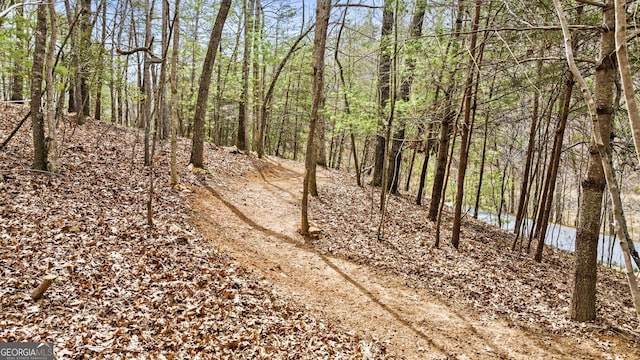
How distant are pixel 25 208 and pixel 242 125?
11.0 m

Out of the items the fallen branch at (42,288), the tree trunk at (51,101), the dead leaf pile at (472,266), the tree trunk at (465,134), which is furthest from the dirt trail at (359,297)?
the tree trunk at (51,101)

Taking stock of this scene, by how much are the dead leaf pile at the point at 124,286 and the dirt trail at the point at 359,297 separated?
1.68ft

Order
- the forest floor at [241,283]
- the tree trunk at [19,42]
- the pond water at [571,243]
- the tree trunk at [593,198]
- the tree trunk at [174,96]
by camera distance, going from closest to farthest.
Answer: the forest floor at [241,283] → the tree trunk at [593,198] → the tree trunk at [19,42] → the tree trunk at [174,96] → the pond water at [571,243]

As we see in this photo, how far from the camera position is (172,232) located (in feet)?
23.1

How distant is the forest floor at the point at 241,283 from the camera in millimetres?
4465

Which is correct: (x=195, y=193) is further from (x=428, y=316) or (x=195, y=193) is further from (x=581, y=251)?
(x=581, y=251)

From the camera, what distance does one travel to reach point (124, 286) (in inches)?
199

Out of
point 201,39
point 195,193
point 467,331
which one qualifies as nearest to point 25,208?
point 195,193

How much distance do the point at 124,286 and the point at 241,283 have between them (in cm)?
179

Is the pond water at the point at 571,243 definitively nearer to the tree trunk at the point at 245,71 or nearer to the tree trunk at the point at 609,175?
the tree trunk at the point at 245,71

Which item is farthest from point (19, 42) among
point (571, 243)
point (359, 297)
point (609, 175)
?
point (571, 243)

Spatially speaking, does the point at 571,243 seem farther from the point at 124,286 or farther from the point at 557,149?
the point at 124,286

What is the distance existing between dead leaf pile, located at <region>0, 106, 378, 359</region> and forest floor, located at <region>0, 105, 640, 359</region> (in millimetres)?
23

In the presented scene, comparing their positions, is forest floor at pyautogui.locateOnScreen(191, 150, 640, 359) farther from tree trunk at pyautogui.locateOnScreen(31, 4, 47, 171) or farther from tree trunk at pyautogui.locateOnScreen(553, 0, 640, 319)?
tree trunk at pyautogui.locateOnScreen(553, 0, 640, 319)
